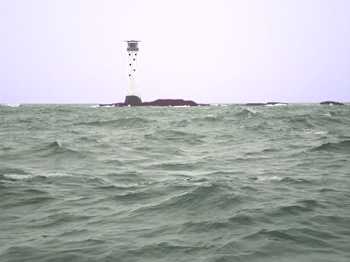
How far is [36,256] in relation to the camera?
19.3ft

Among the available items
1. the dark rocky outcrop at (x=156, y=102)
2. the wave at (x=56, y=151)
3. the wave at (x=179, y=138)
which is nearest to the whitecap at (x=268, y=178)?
the wave at (x=56, y=151)

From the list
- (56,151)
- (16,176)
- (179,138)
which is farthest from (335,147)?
(16,176)

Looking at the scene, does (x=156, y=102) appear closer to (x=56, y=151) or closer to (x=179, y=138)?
(x=179, y=138)

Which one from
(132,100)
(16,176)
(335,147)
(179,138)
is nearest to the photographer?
(16,176)

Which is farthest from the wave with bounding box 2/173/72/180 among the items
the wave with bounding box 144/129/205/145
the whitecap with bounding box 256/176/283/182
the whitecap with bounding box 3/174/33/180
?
the wave with bounding box 144/129/205/145

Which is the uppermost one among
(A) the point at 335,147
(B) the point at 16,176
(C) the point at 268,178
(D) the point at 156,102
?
(D) the point at 156,102

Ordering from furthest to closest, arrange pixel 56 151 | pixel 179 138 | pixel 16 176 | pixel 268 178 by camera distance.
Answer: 1. pixel 179 138
2. pixel 56 151
3. pixel 16 176
4. pixel 268 178

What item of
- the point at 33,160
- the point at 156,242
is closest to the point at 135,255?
the point at 156,242

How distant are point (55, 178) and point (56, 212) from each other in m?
3.75

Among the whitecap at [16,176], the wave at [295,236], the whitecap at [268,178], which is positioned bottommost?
the whitecap at [16,176]

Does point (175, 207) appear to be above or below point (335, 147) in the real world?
below

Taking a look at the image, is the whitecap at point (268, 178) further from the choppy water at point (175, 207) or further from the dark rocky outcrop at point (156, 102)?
the dark rocky outcrop at point (156, 102)

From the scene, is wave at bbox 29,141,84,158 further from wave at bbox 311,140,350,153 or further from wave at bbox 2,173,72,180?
wave at bbox 311,140,350,153

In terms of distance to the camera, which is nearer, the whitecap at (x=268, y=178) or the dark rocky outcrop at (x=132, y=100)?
the whitecap at (x=268, y=178)
